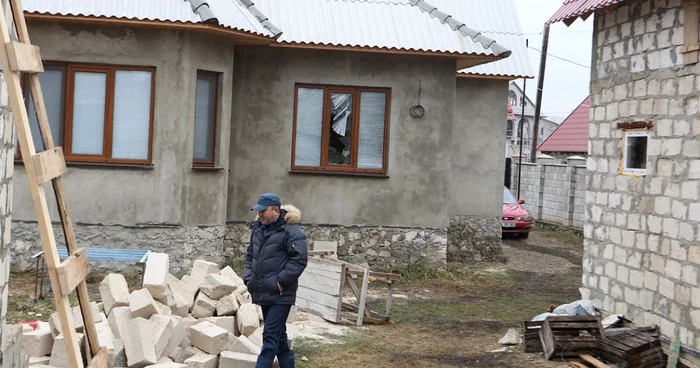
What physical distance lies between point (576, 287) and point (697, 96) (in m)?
6.89

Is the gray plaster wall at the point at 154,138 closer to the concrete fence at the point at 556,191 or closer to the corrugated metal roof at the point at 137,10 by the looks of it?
the corrugated metal roof at the point at 137,10

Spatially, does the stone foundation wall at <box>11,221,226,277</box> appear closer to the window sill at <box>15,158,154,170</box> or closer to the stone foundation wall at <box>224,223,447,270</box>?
the window sill at <box>15,158,154,170</box>

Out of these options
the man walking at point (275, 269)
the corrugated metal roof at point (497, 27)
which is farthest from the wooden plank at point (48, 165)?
the corrugated metal roof at point (497, 27)

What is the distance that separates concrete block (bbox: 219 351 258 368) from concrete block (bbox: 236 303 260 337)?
0.82m

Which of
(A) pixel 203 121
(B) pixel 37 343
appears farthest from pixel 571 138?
(B) pixel 37 343

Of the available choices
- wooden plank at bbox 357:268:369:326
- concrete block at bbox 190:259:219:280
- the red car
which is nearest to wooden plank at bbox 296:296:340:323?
wooden plank at bbox 357:268:369:326

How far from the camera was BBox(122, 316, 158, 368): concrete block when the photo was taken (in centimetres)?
798

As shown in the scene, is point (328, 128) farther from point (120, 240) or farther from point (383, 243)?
point (120, 240)

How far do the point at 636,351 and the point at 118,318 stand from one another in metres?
5.08

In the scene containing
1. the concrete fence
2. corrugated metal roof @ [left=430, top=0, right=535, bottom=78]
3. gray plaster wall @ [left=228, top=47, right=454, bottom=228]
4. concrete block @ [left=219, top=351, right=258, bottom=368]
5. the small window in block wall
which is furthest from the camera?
the concrete fence

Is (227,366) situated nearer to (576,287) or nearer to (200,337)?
(200,337)

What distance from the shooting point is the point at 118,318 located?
28.5 feet

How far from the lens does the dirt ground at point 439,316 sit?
32.1ft

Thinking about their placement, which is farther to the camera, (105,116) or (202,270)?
(105,116)
